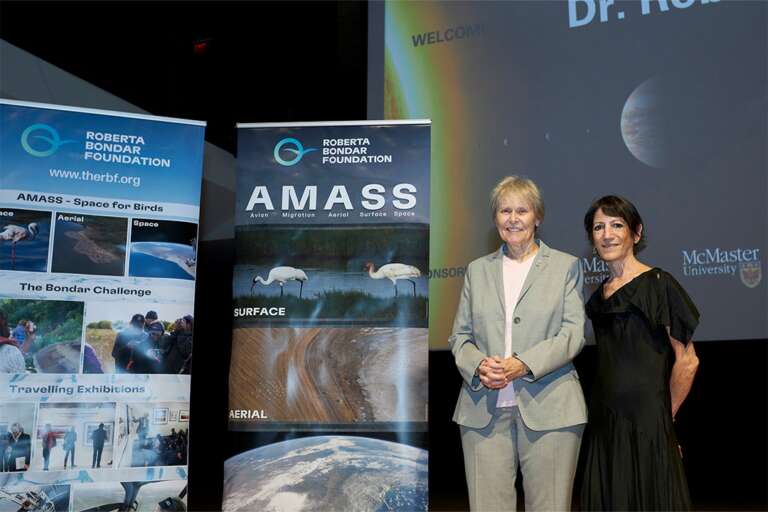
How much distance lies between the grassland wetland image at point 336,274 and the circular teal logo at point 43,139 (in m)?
0.94

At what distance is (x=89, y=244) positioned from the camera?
3279 mm

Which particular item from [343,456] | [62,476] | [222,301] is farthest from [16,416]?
[222,301]

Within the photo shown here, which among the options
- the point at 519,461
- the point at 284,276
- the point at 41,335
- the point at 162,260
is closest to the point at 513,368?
the point at 519,461

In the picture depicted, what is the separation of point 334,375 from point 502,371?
85 centimetres

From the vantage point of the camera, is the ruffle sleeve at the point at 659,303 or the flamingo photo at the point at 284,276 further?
the flamingo photo at the point at 284,276

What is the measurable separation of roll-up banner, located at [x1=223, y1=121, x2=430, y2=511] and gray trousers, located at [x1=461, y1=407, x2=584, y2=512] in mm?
480

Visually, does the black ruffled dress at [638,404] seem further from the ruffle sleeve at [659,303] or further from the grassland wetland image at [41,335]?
the grassland wetland image at [41,335]

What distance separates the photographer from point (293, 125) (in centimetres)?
334

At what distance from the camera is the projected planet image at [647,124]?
3.90m

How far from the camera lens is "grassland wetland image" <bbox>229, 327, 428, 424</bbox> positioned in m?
3.10

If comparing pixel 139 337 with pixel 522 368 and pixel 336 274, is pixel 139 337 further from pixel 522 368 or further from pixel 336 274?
pixel 522 368

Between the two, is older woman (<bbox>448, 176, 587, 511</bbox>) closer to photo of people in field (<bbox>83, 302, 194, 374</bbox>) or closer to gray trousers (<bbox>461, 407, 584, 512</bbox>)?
gray trousers (<bbox>461, 407, 584, 512</bbox>)

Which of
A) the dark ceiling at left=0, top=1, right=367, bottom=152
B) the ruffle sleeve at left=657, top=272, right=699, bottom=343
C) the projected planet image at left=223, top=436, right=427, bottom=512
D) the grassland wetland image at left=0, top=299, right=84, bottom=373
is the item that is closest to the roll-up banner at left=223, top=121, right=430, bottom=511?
the projected planet image at left=223, top=436, right=427, bottom=512

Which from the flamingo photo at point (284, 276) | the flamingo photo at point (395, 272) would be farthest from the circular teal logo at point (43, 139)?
the flamingo photo at point (395, 272)
